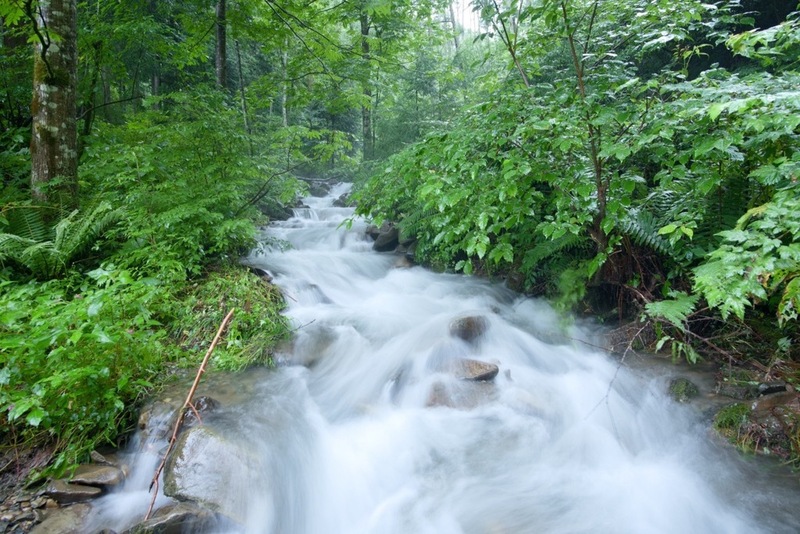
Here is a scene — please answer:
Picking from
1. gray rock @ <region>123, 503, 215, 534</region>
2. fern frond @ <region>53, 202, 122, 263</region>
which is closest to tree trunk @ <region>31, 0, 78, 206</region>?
fern frond @ <region>53, 202, 122, 263</region>

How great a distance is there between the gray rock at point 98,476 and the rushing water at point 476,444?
2.26ft

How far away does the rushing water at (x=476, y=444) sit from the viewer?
9.26 ft

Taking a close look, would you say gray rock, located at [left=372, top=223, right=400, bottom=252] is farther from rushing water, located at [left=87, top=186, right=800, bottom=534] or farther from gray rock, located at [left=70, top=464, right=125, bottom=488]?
gray rock, located at [left=70, top=464, right=125, bottom=488]

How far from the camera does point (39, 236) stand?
4305 mm

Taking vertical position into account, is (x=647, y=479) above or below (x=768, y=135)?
below

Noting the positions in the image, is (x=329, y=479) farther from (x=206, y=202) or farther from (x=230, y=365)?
(x=206, y=202)

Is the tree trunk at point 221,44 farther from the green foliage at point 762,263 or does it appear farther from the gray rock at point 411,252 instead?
the green foliage at point 762,263

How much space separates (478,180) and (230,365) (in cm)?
312

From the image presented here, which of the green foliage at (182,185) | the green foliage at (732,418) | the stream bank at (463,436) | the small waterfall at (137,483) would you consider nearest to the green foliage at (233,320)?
the stream bank at (463,436)

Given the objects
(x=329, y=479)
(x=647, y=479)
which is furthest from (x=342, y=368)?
(x=647, y=479)

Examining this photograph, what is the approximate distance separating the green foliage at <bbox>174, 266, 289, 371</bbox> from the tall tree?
73.1 inches

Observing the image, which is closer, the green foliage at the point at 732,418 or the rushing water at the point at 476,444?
the rushing water at the point at 476,444

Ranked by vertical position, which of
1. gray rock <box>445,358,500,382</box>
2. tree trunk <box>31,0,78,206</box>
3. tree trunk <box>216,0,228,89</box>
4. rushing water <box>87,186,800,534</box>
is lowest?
rushing water <box>87,186,800,534</box>

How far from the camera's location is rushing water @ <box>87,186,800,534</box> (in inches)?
111
